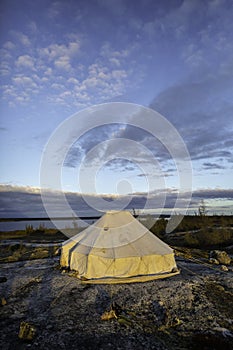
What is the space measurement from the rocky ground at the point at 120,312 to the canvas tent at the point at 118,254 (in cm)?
53

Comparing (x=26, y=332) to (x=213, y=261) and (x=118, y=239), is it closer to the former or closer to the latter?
(x=118, y=239)

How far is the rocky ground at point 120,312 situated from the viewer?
541 centimetres

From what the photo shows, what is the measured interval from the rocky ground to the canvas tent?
0.53m

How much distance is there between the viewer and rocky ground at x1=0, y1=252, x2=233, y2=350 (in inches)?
213

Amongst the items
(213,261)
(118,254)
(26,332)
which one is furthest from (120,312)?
(213,261)

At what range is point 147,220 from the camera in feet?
97.1

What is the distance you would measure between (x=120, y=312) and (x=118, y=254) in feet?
11.4

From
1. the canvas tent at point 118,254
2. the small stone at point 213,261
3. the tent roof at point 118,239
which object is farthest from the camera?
the small stone at point 213,261

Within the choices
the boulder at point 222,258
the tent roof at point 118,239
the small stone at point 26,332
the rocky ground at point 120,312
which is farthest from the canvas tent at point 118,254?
the small stone at point 26,332

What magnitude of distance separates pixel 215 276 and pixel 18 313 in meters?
7.11

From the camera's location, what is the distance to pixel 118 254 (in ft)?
33.5

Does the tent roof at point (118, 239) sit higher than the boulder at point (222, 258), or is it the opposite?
the tent roof at point (118, 239)

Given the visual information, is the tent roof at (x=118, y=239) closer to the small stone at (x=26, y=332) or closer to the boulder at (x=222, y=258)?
the boulder at (x=222, y=258)

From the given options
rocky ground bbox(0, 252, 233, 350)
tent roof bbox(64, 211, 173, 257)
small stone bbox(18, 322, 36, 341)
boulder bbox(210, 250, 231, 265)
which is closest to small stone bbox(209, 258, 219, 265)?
boulder bbox(210, 250, 231, 265)
